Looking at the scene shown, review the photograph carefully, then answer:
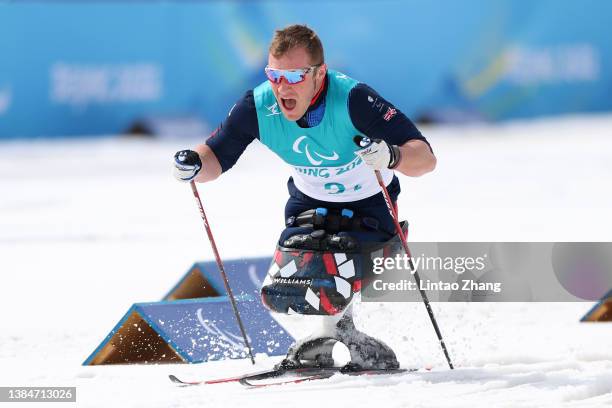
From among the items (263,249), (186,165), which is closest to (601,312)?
(186,165)

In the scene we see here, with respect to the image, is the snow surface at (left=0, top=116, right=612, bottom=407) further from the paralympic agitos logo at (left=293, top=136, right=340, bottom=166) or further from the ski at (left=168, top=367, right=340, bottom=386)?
A: the paralympic agitos logo at (left=293, top=136, right=340, bottom=166)

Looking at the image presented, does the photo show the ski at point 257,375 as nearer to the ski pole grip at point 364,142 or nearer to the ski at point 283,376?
the ski at point 283,376

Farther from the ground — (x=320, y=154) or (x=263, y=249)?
(x=263, y=249)

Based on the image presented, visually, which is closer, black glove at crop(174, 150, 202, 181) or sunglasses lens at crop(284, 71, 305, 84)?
sunglasses lens at crop(284, 71, 305, 84)

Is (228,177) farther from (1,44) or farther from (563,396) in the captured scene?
(563,396)

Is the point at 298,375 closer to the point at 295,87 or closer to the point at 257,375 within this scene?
the point at 257,375

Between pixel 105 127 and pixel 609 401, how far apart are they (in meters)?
12.8

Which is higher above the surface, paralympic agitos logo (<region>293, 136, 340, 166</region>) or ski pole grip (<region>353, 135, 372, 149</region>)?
paralympic agitos logo (<region>293, 136, 340, 166</region>)

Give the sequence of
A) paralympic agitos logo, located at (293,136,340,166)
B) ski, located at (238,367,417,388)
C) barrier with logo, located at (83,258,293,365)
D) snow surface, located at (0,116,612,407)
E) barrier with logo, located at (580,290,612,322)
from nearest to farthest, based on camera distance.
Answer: snow surface, located at (0,116,612,407) < ski, located at (238,367,417,388) < paralympic agitos logo, located at (293,136,340,166) < barrier with logo, located at (83,258,293,365) < barrier with logo, located at (580,290,612,322)

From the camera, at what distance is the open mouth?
16.6 ft

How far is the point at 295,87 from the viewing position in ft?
16.5

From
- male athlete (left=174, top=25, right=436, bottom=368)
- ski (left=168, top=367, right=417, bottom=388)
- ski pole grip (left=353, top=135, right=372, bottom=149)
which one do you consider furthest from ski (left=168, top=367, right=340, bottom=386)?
ski pole grip (left=353, top=135, right=372, bottom=149)

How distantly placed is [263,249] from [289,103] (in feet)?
12.4

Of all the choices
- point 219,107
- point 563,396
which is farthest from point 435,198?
point 563,396
